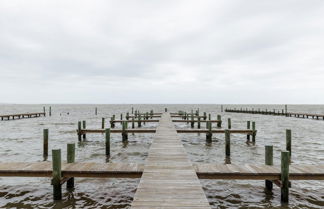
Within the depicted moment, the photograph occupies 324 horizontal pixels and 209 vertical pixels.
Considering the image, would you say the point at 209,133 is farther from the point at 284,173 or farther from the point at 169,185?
the point at 169,185

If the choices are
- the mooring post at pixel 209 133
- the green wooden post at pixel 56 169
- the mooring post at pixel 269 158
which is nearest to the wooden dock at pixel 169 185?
the green wooden post at pixel 56 169

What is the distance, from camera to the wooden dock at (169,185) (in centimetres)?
527

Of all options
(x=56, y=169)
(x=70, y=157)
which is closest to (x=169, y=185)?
(x=56, y=169)

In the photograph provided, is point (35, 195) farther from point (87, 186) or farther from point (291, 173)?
point (291, 173)

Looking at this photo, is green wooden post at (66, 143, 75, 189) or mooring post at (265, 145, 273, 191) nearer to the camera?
mooring post at (265, 145, 273, 191)

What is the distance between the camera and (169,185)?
6309 millimetres

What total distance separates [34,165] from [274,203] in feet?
26.3

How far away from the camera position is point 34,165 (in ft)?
28.5

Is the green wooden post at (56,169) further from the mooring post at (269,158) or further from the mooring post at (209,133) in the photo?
the mooring post at (209,133)

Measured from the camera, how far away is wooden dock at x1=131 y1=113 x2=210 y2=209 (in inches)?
207

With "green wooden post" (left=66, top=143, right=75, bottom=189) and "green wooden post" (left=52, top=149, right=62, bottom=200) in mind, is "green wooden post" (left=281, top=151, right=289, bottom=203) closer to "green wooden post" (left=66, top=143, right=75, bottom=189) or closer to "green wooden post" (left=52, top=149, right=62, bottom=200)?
"green wooden post" (left=52, top=149, right=62, bottom=200)

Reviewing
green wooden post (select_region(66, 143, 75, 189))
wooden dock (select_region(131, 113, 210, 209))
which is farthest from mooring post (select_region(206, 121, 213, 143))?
green wooden post (select_region(66, 143, 75, 189))

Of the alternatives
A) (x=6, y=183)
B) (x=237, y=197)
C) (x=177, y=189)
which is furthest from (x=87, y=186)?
(x=237, y=197)

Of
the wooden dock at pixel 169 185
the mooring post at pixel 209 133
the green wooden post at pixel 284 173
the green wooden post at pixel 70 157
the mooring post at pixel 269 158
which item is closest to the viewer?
the wooden dock at pixel 169 185
